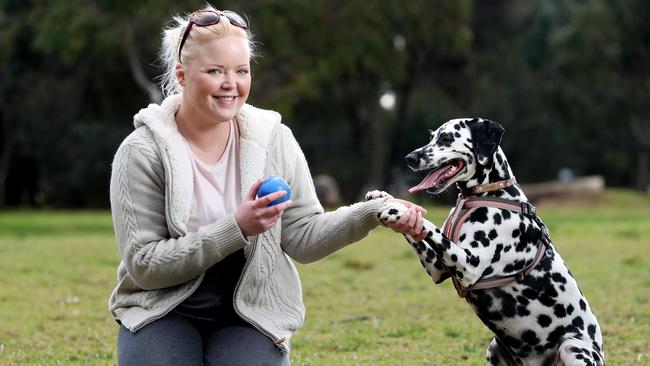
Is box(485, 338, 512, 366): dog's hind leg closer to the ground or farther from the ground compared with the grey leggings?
closer to the ground

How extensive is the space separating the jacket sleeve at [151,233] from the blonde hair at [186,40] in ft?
1.50

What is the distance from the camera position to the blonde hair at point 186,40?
15.0ft

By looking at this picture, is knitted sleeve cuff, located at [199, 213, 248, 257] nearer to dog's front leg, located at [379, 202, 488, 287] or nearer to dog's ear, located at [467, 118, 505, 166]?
dog's front leg, located at [379, 202, 488, 287]

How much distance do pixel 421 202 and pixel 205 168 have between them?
1060 inches

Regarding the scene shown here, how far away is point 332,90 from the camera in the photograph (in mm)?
39375

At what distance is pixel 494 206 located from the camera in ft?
16.1

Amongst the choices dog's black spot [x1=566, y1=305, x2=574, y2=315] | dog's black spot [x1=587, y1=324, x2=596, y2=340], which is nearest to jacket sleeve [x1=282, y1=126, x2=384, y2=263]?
dog's black spot [x1=566, y1=305, x2=574, y2=315]

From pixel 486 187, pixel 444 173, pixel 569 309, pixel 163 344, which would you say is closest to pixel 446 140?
pixel 444 173

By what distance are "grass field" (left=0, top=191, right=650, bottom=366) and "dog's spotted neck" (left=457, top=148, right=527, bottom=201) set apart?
192cm

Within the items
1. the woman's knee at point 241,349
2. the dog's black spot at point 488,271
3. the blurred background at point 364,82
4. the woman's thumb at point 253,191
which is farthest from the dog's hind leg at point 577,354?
the blurred background at point 364,82

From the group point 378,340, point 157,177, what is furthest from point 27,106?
point 157,177

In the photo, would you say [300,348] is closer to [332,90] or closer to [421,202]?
[421,202]

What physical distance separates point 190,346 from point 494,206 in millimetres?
1596

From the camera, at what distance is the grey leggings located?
4461mm
